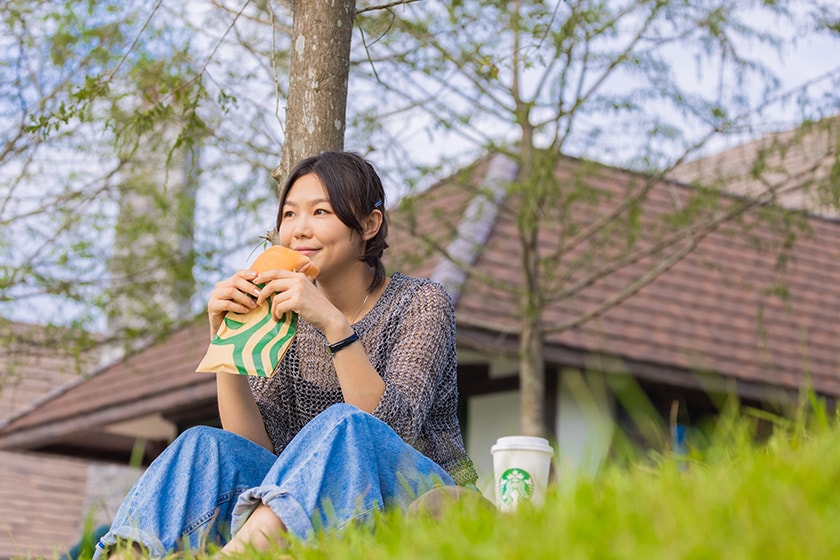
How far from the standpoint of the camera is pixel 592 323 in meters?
9.29

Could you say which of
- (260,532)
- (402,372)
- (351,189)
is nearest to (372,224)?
(351,189)

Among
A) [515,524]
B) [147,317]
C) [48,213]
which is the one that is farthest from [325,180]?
[147,317]

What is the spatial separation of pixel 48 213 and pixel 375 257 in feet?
16.3

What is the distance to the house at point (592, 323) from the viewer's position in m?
7.66

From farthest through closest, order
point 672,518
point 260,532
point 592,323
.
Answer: point 592,323, point 260,532, point 672,518

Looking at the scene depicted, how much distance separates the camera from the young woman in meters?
2.72

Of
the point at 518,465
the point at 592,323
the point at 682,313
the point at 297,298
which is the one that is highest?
the point at 682,313

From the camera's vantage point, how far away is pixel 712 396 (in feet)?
30.7

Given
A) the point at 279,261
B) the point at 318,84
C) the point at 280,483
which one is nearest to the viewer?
the point at 280,483

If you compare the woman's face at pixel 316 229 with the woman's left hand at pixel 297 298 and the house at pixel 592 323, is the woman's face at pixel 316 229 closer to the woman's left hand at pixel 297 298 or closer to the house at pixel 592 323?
the woman's left hand at pixel 297 298

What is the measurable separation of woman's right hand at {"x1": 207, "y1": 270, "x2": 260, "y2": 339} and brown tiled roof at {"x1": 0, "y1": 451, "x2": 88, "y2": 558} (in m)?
12.9

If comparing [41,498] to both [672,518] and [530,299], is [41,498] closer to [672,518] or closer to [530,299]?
[530,299]

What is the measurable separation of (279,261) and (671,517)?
1.74 metres

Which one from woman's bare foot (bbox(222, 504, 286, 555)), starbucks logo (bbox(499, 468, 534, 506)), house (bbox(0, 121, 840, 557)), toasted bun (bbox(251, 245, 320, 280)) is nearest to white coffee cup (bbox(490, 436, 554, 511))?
starbucks logo (bbox(499, 468, 534, 506))
